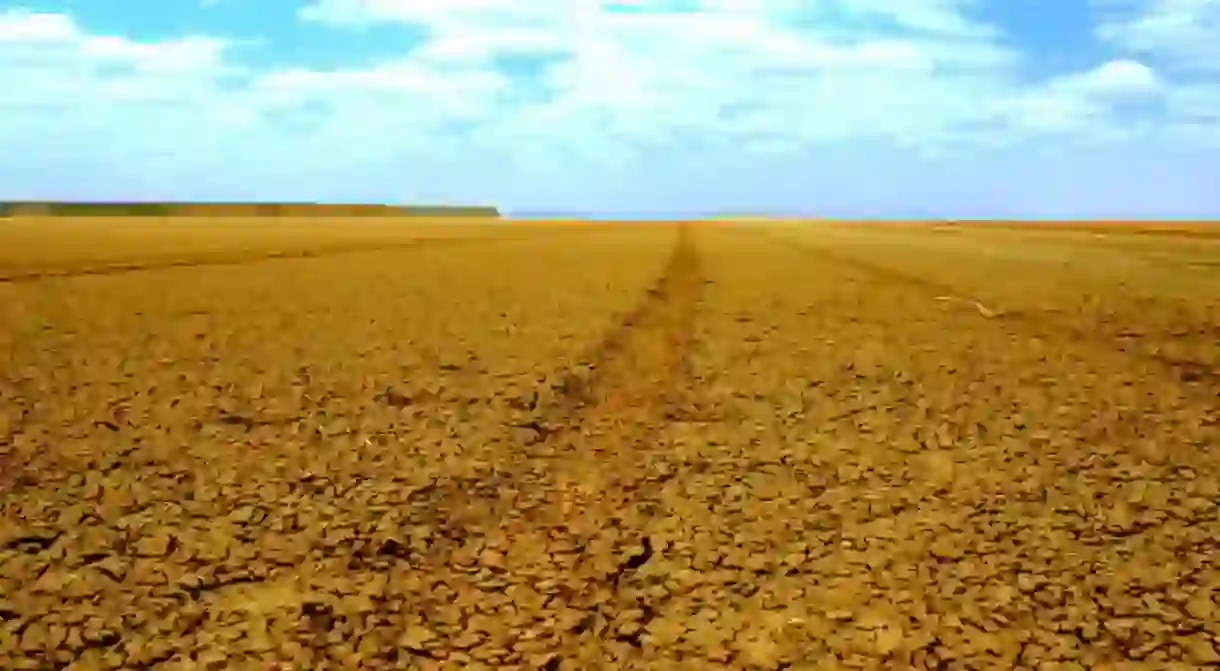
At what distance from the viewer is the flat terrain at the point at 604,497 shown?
238 cm

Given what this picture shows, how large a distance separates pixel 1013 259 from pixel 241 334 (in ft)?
49.6

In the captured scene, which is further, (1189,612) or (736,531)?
(736,531)

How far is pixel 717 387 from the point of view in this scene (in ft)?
17.5

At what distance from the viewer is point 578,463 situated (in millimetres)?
3803

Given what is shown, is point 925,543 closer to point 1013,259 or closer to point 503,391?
point 503,391

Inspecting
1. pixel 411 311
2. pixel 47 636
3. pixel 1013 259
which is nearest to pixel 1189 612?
pixel 47 636

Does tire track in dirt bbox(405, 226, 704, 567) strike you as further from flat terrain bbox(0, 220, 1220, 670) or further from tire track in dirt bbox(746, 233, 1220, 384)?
tire track in dirt bbox(746, 233, 1220, 384)

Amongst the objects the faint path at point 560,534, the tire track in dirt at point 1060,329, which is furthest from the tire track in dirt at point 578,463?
the tire track in dirt at point 1060,329

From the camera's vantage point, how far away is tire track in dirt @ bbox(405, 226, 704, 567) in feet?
10.3

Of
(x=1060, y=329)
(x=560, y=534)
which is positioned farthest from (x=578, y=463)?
(x=1060, y=329)

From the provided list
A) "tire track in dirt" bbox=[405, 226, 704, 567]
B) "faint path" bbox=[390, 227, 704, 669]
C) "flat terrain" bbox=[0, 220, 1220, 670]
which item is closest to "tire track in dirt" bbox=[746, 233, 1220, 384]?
"flat terrain" bbox=[0, 220, 1220, 670]

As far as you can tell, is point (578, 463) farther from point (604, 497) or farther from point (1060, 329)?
point (1060, 329)

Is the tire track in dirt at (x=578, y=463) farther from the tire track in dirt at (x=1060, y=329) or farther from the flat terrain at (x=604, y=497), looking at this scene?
the tire track in dirt at (x=1060, y=329)

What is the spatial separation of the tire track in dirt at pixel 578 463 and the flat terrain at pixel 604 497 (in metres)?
0.02
